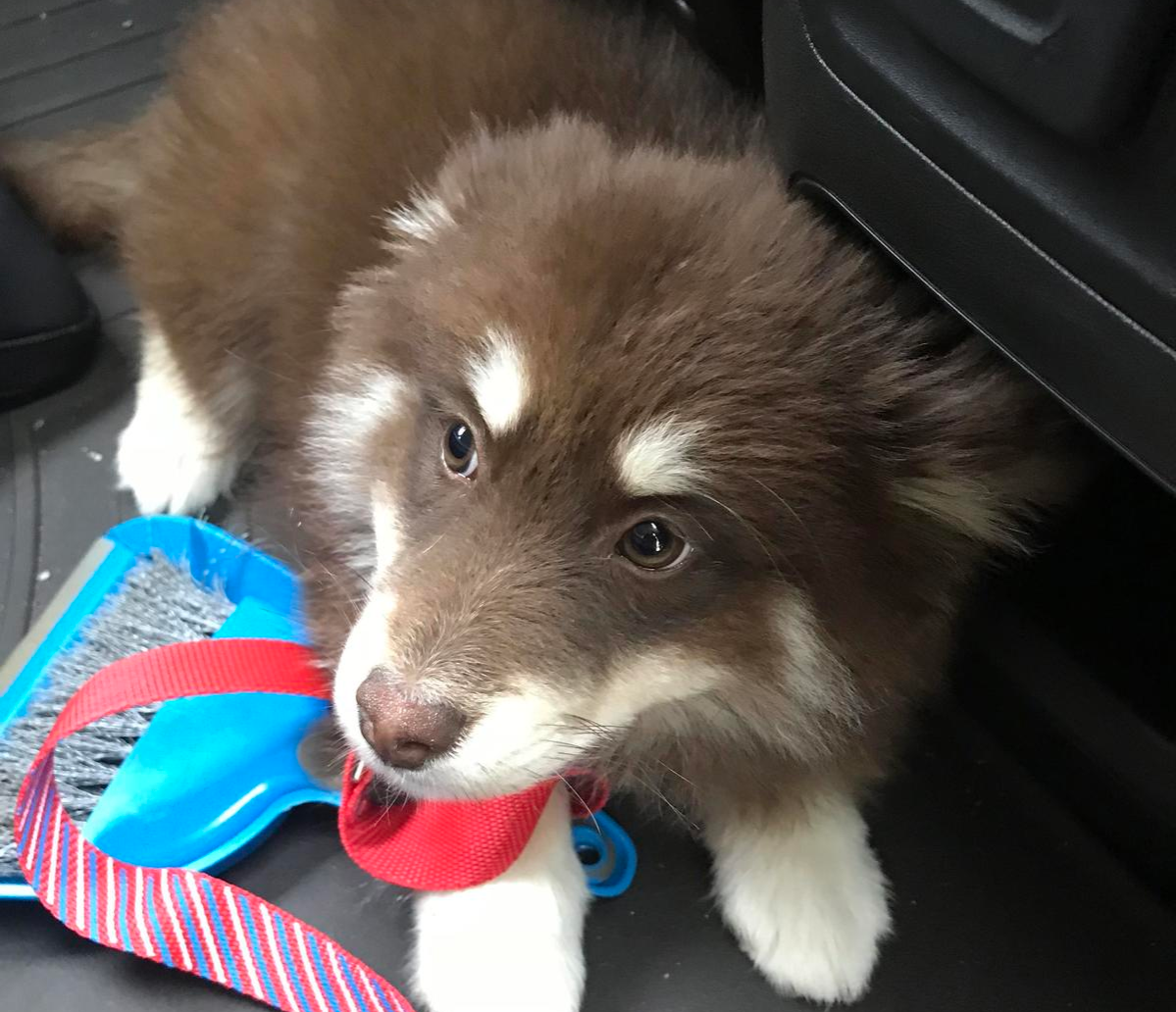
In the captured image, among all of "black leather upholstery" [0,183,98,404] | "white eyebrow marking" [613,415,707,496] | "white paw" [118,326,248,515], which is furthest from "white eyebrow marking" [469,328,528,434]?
"black leather upholstery" [0,183,98,404]

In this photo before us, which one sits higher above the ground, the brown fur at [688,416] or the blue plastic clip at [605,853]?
the brown fur at [688,416]

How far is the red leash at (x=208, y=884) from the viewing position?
1.22m

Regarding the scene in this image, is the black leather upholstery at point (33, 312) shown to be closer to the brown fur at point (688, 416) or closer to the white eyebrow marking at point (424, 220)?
the brown fur at point (688, 416)

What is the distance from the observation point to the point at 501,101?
1.43m

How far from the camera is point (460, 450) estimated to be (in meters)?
1.12

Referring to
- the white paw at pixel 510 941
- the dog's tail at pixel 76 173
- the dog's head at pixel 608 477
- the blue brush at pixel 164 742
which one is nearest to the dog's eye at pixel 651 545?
the dog's head at pixel 608 477

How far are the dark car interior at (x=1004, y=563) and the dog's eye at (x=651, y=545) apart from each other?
1.07 ft

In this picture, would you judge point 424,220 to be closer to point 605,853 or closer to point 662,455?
point 662,455

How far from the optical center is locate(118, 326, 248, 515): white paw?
1.77 meters

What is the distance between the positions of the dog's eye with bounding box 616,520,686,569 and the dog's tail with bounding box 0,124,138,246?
1307 mm

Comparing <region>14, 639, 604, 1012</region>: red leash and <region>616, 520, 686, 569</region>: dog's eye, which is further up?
<region>616, 520, 686, 569</region>: dog's eye

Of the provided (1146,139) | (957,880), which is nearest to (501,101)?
(1146,139)

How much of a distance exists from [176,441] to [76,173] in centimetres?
55

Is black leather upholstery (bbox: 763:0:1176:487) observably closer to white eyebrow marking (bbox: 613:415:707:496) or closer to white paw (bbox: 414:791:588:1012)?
white eyebrow marking (bbox: 613:415:707:496)
